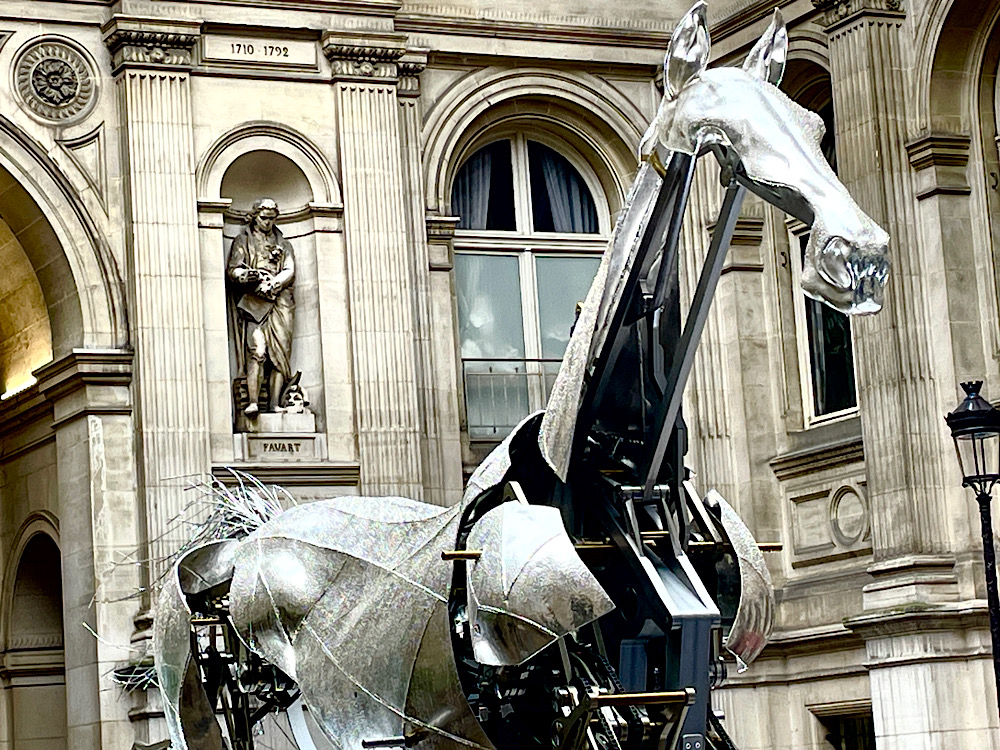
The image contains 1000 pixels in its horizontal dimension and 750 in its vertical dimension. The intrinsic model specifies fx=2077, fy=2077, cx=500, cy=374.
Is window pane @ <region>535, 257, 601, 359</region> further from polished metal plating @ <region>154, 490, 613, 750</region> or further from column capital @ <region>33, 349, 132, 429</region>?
polished metal plating @ <region>154, 490, 613, 750</region>

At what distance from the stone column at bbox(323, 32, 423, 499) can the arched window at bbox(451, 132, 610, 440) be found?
1460mm

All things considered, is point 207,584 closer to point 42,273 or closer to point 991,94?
point 42,273

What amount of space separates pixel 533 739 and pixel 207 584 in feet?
10.0

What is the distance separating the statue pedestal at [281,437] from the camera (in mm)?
21578

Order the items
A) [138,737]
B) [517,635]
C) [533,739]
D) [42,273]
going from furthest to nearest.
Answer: [42,273] → [138,737] → [533,739] → [517,635]

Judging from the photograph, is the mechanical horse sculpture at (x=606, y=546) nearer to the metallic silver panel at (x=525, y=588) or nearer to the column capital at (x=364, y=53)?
the metallic silver panel at (x=525, y=588)

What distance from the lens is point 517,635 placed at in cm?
921

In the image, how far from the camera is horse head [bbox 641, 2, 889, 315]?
7945 millimetres

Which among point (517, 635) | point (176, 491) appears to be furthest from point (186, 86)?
point (517, 635)

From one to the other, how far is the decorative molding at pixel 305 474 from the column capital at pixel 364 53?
13.8ft

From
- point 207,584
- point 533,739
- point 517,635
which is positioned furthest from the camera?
point 207,584

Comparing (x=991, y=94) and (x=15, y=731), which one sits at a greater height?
(x=991, y=94)

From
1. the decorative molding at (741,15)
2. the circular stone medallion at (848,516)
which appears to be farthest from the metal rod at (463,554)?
the decorative molding at (741,15)

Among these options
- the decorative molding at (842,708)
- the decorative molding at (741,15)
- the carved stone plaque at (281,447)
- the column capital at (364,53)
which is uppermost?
the decorative molding at (741,15)
